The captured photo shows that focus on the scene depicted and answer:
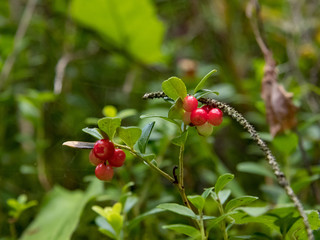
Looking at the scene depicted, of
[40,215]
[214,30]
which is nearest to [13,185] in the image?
[40,215]

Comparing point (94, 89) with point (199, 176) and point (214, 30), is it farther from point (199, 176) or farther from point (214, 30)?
point (199, 176)

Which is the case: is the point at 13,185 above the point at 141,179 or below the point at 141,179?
below

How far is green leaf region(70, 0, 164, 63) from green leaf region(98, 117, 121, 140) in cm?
118

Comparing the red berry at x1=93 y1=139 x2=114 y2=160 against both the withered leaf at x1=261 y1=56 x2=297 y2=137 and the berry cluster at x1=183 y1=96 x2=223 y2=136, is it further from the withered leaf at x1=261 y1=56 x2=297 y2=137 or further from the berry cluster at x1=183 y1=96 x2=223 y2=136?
the withered leaf at x1=261 y1=56 x2=297 y2=137

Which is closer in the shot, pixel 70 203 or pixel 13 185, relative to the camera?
pixel 70 203

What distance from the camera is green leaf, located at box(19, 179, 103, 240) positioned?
78cm

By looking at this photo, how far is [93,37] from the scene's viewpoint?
1.76 meters

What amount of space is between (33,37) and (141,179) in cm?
115

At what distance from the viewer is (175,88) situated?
483mm

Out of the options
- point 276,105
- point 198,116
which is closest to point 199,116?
→ point 198,116

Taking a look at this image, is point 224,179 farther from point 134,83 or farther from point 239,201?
point 134,83

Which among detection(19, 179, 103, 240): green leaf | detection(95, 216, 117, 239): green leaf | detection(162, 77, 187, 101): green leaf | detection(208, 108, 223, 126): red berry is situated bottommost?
detection(19, 179, 103, 240): green leaf

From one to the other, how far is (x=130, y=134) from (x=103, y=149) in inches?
1.6

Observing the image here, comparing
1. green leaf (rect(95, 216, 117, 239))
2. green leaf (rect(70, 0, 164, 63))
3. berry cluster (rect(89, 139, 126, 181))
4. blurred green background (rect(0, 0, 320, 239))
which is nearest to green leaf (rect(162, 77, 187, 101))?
berry cluster (rect(89, 139, 126, 181))
